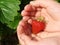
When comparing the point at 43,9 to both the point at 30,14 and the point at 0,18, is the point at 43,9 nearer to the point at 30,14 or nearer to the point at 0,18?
the point at 30,14

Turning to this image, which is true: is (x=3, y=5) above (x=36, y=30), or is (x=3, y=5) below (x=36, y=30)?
above

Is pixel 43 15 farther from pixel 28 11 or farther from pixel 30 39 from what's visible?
pixel 30 39

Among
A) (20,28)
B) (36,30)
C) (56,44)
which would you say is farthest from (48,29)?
(56,44)

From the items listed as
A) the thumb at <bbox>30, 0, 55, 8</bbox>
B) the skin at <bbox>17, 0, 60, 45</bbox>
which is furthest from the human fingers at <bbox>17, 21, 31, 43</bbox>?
the thumb at <bbox>30, 0, 55, 8</bbox>

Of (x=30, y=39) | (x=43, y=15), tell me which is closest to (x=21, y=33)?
(x=30, y=39)

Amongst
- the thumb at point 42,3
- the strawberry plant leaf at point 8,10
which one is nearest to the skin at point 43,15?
the thumb at point 42,3

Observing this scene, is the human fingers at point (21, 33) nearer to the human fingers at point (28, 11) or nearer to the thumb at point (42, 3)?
the human fingers at point (28, 11)

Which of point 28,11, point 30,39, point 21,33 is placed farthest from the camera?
point 28,11
